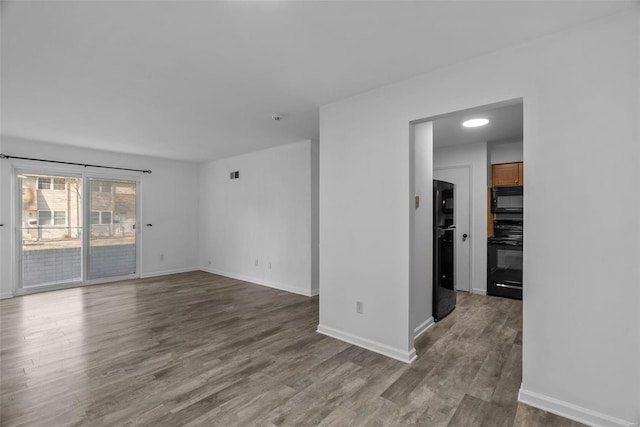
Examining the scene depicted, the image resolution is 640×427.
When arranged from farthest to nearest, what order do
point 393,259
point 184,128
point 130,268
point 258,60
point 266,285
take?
point 130,268
point 266,285
point 184,128
point 393,259
point 258,60

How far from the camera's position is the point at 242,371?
8.30 feet

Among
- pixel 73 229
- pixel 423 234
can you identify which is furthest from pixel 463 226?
pixel 73 229

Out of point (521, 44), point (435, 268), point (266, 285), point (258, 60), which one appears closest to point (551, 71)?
point (521, 44)

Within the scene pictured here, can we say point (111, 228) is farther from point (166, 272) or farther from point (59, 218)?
point (166, 272)

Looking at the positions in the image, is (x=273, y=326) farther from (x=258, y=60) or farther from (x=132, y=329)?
(x=258, y=60)

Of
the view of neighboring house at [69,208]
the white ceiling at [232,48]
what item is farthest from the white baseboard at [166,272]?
the white ceiling at [232,48]

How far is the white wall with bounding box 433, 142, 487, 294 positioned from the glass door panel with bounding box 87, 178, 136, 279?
6.38m

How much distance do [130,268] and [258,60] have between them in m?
5.60

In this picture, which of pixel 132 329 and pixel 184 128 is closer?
pixel 132 329

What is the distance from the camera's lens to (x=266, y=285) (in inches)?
222

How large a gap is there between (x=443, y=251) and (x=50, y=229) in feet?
20.7

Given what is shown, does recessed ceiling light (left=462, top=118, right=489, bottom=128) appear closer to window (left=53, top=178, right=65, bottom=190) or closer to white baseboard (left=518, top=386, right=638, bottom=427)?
white baseboard (left=518, top=386, right=638, bottom=427)

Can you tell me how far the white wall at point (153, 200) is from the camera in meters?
4.84

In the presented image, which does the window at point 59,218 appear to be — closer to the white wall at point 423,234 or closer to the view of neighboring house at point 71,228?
the view of neighboring house at point 71,228
